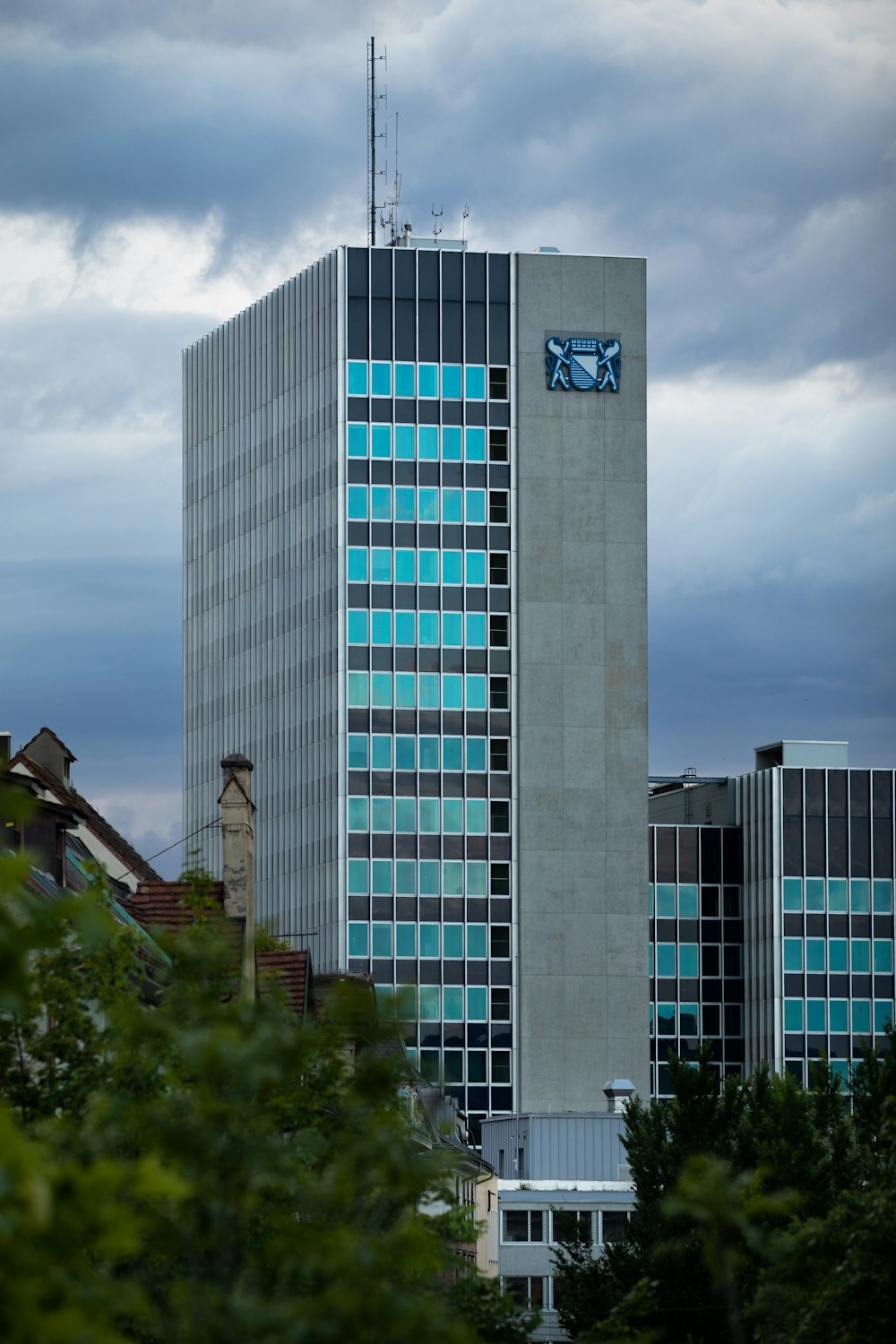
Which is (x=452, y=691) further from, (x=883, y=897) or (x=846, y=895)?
(x=883, y=897)

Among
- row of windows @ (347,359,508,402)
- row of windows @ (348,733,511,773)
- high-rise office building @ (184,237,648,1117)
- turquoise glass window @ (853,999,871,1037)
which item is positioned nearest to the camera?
high-rise office building @ (184,237,648,1117)

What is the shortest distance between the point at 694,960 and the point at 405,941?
2228 centimetres

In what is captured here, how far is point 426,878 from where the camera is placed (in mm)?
137375

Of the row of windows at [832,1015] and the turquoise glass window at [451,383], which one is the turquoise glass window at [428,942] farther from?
the turquoise glass window at [451,383]

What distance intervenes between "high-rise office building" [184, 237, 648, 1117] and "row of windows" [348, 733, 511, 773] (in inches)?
5.8

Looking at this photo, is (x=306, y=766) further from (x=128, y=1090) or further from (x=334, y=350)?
(x=128, y=1090)

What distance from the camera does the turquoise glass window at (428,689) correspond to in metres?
137

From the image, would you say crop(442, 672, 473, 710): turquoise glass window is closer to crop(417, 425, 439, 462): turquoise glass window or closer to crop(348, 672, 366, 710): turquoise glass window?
crop(348, 672, 366, 710): turquoise glass window

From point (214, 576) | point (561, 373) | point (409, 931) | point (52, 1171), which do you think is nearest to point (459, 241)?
point (561, 373)

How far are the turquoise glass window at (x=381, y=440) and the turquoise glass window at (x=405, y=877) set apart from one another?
23.9 m

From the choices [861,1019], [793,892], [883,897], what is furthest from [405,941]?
[883,897]

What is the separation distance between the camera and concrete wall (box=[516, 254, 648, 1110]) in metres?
137

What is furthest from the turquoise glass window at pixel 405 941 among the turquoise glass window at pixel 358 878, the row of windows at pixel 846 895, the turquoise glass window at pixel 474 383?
the turquoise glass window at pixel 474 383

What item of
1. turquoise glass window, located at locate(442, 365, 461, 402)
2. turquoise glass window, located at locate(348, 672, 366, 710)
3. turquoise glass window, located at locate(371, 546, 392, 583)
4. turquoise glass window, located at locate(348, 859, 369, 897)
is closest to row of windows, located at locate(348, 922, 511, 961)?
turquoise glass window, located at locate(348, 859, 369, 897)
